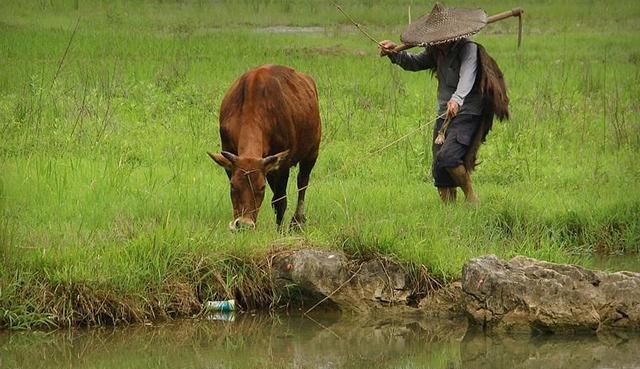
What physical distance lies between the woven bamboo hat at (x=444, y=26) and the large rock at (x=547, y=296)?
2447mm

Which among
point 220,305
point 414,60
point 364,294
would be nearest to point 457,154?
point 414,60

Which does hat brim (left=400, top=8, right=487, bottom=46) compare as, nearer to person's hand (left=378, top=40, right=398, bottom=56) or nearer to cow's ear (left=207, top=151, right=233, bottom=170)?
person's hand (left=378, top=40, right=398, bottom=56)

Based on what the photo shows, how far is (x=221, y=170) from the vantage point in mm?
12977

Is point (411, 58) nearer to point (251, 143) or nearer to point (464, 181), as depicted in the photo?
point (464, 181)

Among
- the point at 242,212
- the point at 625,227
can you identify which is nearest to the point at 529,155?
the point at 625,227

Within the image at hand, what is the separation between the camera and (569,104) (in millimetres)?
16766

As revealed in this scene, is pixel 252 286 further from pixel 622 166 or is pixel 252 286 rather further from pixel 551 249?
pixel 622 166

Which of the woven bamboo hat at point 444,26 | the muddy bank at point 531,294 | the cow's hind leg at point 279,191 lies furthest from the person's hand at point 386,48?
the muddy bank at point 531,294

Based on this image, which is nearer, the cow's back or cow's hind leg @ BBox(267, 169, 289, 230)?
the cow's back

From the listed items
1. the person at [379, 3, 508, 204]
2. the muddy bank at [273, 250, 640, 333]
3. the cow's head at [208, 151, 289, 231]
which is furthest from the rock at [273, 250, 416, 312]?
the person at [379, 3, 508, 204]

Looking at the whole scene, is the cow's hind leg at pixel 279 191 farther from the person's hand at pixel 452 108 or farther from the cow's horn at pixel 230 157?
the person's hand at pixel 452 108

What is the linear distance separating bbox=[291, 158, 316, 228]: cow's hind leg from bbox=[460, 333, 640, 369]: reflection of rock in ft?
7.00

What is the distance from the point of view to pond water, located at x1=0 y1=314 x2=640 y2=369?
8.81 meters

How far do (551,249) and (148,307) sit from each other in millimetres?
3179
